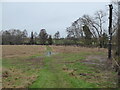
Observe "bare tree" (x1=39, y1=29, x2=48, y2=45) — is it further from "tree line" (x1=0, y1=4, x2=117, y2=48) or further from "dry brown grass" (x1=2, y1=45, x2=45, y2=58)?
"dry brown grass" (x1=2, y1=45, x2=45, y2=58)

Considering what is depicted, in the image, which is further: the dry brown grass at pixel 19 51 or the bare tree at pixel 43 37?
the bare tree at pixel 43 37

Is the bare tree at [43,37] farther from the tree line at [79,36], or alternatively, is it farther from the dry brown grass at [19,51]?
the dry brown grass at [19,51]

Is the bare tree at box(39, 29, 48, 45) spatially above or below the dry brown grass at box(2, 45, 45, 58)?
above

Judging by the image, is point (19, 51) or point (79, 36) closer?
point (19, 51)

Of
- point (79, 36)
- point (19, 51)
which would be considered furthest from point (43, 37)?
point (19, 51)

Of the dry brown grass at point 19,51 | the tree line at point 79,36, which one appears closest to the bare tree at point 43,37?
the tree line at point 79,36

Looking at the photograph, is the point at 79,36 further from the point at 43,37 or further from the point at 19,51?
the point at 19,51

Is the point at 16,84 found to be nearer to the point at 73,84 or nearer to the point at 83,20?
the point at 73,84

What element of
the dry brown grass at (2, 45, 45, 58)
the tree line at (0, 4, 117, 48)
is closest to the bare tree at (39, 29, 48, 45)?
the tree line at (0, 4, 117, 48)

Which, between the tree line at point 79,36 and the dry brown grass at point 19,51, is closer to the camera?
the dry brown grass at point 19,51

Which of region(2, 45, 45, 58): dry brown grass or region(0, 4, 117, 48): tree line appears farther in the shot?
region(0, 4, 117, 48): tree line

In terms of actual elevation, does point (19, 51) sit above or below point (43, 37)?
below

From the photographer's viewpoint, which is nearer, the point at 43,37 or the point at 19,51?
the point at 19,51

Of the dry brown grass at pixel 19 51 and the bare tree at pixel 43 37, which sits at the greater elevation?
the bare tree at pixel 43 37
